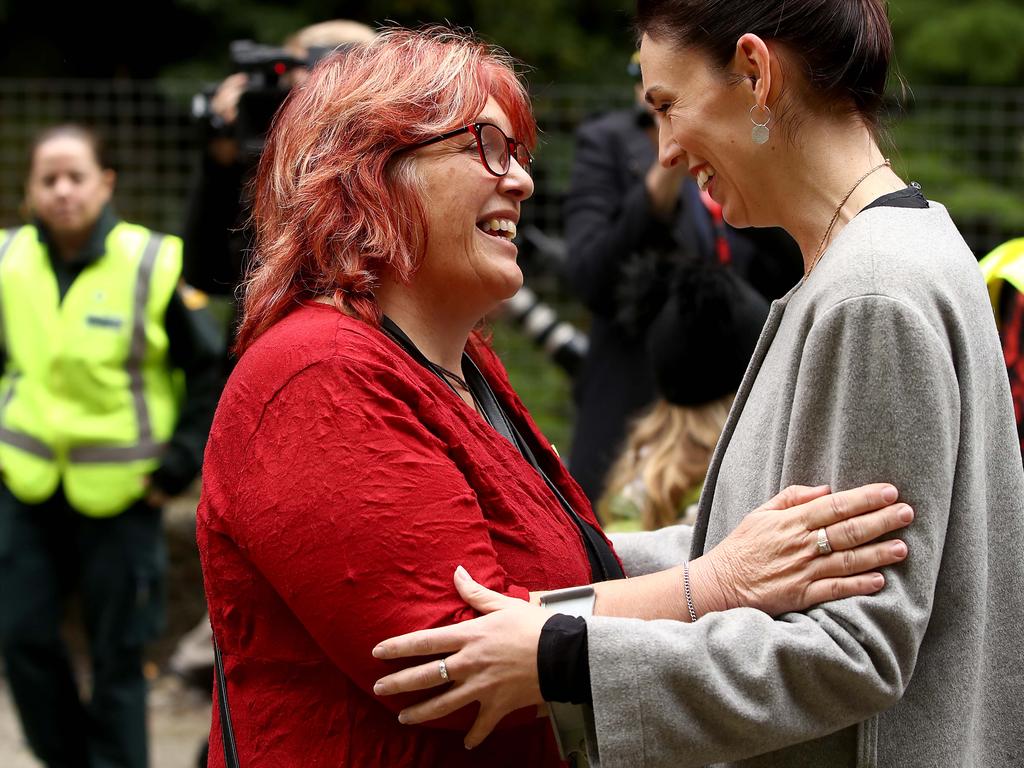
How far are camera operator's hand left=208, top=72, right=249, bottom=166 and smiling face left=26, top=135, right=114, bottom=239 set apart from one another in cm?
76

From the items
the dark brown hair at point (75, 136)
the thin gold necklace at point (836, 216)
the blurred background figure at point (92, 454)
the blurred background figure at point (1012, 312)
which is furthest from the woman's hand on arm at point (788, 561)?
the dark brown hair at point (75, 136)

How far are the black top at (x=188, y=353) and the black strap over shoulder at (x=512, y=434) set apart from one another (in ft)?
7.16

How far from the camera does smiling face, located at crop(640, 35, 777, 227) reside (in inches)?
Answer: 71.3

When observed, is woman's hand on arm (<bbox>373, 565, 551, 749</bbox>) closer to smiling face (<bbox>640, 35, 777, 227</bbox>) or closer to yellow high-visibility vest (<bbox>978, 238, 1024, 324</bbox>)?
smiling face (<bbox>640, 35, 777, 227</bbox>)

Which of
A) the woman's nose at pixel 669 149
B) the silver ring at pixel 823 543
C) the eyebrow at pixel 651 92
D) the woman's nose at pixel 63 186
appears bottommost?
the woman's nose at pixel 63 186

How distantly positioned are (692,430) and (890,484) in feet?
4.71

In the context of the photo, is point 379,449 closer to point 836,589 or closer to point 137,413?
point 836,589

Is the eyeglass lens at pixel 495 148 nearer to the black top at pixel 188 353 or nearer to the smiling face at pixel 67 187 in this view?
the black top at pixel 188 353

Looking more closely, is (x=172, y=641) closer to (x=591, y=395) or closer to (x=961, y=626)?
(x=591, y=395)

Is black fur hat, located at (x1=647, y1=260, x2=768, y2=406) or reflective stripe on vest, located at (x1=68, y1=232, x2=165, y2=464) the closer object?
black fur hat, located at (x1=647, y1=260, x2=768, y2=406)

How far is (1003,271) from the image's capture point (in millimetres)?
2500

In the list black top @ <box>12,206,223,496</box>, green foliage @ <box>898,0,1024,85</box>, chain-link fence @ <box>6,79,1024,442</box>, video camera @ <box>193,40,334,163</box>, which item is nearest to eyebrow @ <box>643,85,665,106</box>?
video camera @ <box>193,40,334,163</box>

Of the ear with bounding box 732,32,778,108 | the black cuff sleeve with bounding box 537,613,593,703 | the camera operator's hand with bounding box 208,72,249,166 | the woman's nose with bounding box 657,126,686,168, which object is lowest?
the black cuff sleeve with bounding box 537,613,593,703

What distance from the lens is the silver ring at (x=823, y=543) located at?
162cm
